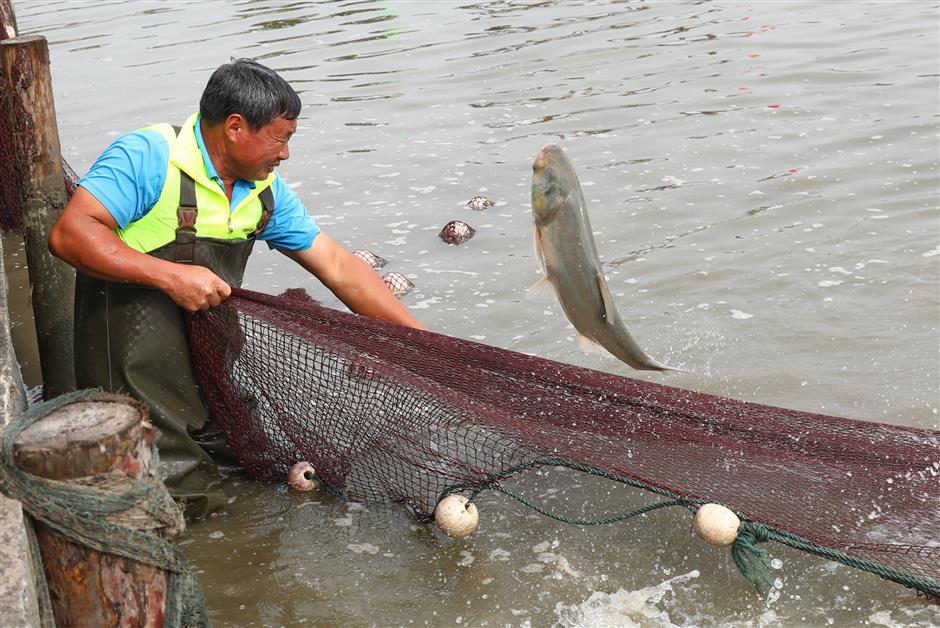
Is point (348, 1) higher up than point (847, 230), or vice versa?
point (348, 1)

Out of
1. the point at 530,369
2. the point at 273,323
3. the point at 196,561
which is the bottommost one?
the point at 196,561

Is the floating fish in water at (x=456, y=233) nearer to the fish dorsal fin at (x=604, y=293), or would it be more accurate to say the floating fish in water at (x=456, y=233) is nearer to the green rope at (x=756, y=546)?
the green rope at (x=756, y=546)

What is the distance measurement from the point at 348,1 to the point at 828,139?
1339 cm

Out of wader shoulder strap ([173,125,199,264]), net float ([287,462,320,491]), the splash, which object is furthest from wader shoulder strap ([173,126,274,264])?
the splash

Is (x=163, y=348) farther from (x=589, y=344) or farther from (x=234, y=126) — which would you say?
(x=589, y=344)

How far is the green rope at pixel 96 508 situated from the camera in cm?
296

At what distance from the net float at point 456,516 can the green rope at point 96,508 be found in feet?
4.43

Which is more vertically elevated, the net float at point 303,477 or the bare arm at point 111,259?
the bare arm at point 111,259

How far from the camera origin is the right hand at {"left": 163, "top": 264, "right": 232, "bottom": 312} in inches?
169

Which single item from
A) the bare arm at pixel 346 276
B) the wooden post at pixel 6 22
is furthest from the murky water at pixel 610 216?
the wooden post at pixel 6 22

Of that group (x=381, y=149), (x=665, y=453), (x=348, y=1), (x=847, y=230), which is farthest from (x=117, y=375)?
(x=348, y=1)

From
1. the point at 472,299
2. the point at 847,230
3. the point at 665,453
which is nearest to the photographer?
the point at 665,453

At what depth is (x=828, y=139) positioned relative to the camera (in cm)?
1082

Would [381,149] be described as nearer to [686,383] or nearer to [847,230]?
[847,230]
